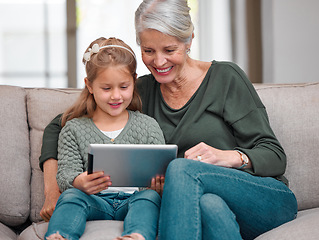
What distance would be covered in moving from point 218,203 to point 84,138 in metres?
0.59

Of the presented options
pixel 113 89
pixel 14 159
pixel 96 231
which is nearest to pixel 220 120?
pixel 113 89

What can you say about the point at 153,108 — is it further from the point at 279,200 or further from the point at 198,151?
the point at 279,200

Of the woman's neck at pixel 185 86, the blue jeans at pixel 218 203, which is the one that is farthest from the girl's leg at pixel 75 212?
the woman's neck at pixel 185 86

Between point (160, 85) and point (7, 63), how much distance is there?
9.82ft

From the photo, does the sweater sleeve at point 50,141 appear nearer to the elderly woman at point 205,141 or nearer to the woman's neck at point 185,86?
the elderly woman at point 205,141

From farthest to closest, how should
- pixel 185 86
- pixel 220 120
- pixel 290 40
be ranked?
pixel 290 40, pixel 185 86, pixel 220 120

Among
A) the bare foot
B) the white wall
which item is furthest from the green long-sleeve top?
the white wall

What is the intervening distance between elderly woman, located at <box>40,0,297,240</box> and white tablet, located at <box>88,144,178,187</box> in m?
0.05

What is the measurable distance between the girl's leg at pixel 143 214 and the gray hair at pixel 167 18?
62cm

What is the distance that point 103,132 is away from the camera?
1.67 metres

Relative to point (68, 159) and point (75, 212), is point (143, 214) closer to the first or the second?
point (75, 212)

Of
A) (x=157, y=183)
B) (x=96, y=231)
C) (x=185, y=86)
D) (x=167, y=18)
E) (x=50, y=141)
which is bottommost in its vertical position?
(x=96, y=231)

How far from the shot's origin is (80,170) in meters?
1.58

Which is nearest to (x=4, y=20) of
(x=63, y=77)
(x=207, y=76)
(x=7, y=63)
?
(x=7, y=63)
